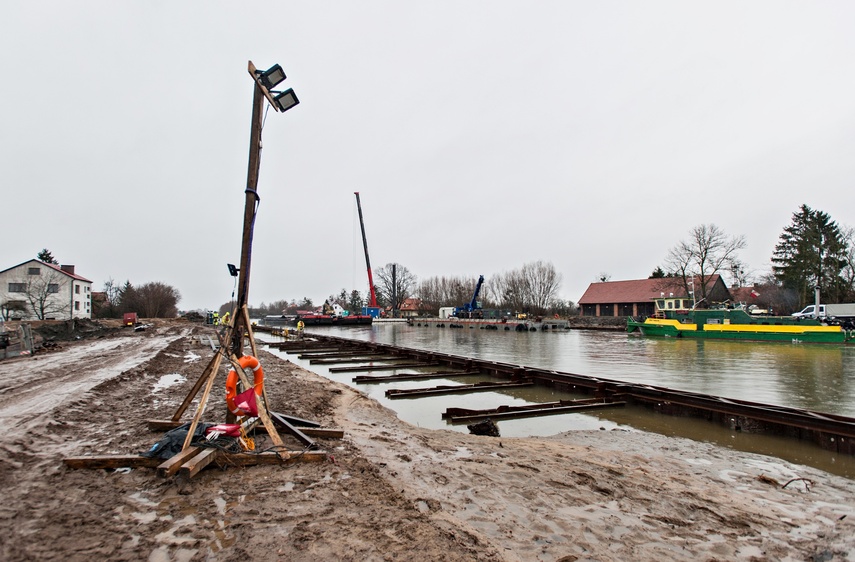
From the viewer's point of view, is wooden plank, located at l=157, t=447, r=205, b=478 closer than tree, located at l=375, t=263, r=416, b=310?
Yes

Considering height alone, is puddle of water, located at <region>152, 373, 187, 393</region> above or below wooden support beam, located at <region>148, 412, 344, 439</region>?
below

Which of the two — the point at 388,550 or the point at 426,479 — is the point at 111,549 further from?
the point at 426,479

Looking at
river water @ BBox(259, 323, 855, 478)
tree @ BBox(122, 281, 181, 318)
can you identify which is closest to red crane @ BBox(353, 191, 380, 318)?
tree @ BBox(122, 281, 181, 318)

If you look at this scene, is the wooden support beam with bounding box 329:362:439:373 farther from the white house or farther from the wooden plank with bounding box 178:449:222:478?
the white house

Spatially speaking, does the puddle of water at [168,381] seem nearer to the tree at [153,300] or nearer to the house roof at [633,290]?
the house roof at [633,290]

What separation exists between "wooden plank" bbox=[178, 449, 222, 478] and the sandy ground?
0.09 metres

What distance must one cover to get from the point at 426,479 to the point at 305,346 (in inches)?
876

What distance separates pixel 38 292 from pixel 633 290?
68070 millimetres

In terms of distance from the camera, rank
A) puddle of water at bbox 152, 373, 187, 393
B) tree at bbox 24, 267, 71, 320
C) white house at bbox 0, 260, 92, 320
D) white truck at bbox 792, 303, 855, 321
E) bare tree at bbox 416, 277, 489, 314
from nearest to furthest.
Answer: puddle of water at bbox 152, 373, 187, 393 → white truck at bbox 792, 303, 855, 321 → white house at bbox 0, 260, 92, 320 → tree at bbox 24, 267, 71, 320 → bare tree at bbox 416, 277, 489, 314

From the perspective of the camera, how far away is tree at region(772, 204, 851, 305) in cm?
4122

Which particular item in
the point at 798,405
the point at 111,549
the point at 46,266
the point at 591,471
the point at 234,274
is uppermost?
the point at 46,266

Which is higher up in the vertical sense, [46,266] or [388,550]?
[46,266]

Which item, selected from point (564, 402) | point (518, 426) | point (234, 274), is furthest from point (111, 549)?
point (564, 402)

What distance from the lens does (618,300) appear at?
5969cm
